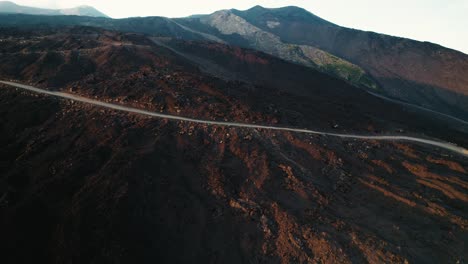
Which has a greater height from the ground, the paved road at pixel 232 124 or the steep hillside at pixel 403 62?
the steep hillside at pixel 403 62

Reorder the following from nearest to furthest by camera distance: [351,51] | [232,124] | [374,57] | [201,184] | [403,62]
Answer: [201,184] → [232,124] → [403,62] → [374,57] → [351,51]

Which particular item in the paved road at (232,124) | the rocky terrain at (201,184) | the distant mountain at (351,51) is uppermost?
the distant mountain at (351,51)

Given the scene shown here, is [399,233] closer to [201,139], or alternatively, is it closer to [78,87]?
[201,139]

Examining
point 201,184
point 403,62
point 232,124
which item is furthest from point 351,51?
point 201,184

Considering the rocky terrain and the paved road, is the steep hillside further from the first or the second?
the rocky terrain

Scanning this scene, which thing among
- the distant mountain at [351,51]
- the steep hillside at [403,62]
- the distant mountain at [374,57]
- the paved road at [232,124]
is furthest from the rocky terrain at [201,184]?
the steep hillside at [403,62]

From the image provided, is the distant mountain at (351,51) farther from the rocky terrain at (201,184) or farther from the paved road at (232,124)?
the rocky terrain at (201,184)

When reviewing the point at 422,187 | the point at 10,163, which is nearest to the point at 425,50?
the point at 422,187

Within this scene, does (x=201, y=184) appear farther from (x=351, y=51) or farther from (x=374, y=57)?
(x=351, y=51)
